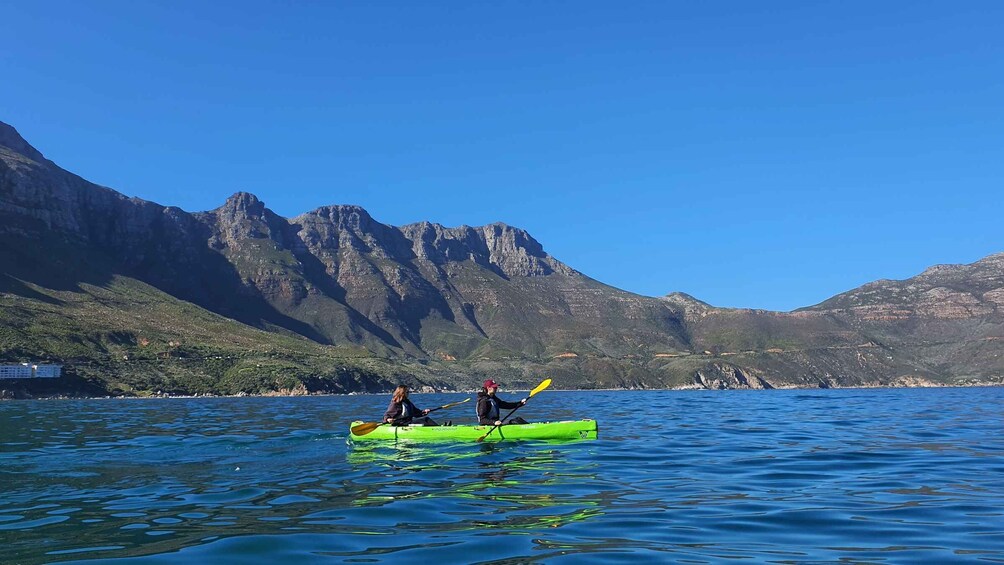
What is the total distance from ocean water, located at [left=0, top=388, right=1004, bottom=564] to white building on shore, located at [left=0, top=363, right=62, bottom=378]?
356 feet

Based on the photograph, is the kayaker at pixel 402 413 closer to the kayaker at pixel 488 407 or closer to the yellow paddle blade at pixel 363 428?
the yellow paddle blade at pixel 363 428

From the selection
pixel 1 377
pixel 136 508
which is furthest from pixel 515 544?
pixel 1 377

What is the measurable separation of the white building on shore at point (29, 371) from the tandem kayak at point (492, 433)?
11553 centimetres

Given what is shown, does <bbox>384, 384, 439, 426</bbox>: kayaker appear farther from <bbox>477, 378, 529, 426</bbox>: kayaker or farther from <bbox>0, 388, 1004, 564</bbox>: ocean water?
<bbox>0, 388, 1004, 564</bbox>: ocean water

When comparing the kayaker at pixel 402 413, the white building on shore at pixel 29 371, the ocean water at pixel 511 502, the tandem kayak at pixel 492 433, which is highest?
the white building on shore at pixel 29 371

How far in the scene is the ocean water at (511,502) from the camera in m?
11.2

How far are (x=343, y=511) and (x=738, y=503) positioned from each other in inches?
332

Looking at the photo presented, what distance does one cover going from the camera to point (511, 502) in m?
15.5

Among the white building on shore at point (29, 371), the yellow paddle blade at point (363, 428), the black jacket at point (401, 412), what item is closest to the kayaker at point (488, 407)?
the black jacket at point (401, 412)

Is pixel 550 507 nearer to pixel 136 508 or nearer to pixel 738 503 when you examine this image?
pixel 738 503

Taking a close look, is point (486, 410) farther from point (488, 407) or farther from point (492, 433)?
point (492, 433)

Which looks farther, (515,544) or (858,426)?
(858,426)

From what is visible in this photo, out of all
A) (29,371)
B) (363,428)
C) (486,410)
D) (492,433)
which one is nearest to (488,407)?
(486,410)

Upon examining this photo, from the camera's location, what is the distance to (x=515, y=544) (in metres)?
11.5
